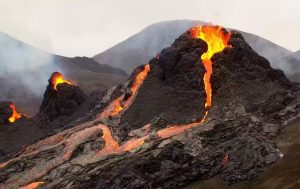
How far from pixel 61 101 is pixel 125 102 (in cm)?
5470

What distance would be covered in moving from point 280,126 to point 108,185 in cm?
3246

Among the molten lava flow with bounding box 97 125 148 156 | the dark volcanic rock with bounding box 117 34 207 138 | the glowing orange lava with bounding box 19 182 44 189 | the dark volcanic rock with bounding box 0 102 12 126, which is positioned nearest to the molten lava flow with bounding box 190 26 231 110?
the dark volcanic rock with bounding box 117 34 207 138

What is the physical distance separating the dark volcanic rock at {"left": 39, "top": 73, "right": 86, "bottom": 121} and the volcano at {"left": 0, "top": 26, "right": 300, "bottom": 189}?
4127 cm

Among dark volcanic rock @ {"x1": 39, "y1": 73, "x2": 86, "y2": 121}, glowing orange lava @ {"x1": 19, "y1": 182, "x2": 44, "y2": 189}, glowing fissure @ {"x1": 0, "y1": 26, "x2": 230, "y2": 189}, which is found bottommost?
glowing orange lava @ {"x1": 19, "y1": 182, "x2": 44, "y2": 189}

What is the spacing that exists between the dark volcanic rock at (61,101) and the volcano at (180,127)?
135 ft

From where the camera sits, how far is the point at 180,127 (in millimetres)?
82000

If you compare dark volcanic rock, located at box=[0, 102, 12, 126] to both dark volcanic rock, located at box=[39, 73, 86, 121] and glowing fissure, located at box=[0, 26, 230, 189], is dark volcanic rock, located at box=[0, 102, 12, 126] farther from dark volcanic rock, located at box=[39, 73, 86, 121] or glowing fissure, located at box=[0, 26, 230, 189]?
glowing fissure, located at box=[0, 26, 230, 189]

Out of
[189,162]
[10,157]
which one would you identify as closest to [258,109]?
[189,162]

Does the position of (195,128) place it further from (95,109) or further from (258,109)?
(95,109)

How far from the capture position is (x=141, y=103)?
9244cm

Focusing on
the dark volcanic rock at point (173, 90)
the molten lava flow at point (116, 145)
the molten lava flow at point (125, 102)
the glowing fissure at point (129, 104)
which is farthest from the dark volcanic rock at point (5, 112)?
the molten lava flow at point (116, 145)

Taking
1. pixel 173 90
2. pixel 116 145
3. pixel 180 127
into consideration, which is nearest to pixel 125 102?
pixel 173 90

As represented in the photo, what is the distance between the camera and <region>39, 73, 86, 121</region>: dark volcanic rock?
146 metres

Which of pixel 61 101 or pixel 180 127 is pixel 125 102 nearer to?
pixel 180 127
